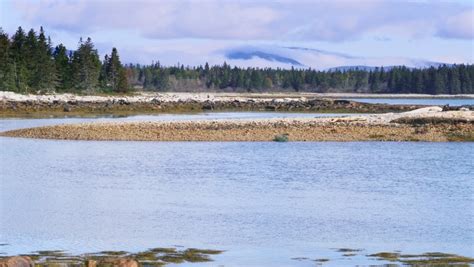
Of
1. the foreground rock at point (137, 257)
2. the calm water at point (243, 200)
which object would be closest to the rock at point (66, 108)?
the calm water at point (243, 200)

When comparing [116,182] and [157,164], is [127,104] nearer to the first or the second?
[157,164]

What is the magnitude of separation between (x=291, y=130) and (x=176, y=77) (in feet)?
434

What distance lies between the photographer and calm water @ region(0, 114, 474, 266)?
A: 17750 mm

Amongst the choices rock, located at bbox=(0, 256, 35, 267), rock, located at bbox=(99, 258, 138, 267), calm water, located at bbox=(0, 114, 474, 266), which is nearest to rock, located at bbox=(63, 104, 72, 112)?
calm water, located at bbox=(0, 114, 474, 266)

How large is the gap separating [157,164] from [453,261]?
1827cm

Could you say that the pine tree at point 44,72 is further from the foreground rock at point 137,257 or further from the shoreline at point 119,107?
the foreground rock at point 137,257

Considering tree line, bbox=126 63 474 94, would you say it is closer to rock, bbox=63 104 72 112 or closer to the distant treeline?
the distant treeline

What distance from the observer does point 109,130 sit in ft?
147

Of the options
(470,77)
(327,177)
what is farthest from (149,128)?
(470,77)

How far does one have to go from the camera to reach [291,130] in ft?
148

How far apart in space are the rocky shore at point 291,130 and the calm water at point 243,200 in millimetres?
3839

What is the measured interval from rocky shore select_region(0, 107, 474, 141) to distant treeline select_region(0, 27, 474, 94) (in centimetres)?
4090

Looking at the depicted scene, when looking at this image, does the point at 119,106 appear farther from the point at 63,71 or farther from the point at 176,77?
the point at 176,77

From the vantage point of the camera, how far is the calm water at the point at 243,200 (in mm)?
17750
